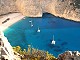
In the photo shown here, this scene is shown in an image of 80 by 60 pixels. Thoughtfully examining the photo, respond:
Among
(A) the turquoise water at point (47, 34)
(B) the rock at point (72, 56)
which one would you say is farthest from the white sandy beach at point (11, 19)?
(B) the rock at point (72, 56)

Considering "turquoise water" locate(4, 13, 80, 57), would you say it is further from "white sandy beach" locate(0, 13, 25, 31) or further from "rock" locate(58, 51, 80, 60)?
"rock" locate(58, 51, 80, 60)

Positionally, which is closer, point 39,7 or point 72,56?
point 72,56

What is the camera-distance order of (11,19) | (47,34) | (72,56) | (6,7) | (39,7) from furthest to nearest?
(39,7) → (6,7) → (11,19) → (47,34) → (72,56)

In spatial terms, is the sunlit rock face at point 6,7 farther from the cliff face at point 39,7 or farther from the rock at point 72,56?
the rock at point 72,56

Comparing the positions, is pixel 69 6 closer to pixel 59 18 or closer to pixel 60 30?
pixel 59 18

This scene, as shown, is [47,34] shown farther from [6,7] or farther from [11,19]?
[6,7]

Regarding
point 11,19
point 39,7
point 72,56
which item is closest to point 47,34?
point 11,19
